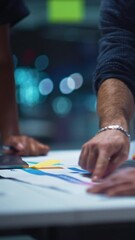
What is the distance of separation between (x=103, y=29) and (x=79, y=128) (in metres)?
2.95

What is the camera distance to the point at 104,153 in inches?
41.5

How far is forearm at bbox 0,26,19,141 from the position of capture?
69.4 inches

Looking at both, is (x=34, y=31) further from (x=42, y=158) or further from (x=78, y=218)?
(x=78, y=218)

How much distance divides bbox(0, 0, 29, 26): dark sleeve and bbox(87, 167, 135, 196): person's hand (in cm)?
107

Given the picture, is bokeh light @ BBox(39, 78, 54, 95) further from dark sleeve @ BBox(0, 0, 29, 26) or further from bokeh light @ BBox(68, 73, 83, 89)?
dark sleeve @ BBox(0, 0, 29, 26)

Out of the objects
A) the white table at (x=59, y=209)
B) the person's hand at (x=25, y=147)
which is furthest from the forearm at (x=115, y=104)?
the white table at (x=59, y=209)

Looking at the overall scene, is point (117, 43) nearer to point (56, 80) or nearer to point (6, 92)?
point (6, 92)

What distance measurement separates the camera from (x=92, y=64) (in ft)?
14.2

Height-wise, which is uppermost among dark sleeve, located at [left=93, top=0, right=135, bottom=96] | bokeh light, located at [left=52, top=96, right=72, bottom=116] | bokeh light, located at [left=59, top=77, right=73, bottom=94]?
dark sleeve, located at [left=93, top=0, right=135, bottom=96]

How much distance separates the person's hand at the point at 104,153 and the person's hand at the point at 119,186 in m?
0.13

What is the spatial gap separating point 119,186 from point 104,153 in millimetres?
227

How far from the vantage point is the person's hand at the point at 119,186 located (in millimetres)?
815

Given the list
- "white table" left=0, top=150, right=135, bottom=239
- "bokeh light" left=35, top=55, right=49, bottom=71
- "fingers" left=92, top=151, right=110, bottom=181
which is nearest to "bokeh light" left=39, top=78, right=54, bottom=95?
"bokeh light" left=35, top=55, right=49, bottom=71

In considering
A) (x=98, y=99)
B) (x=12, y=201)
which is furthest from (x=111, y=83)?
(x=12, y=201)
